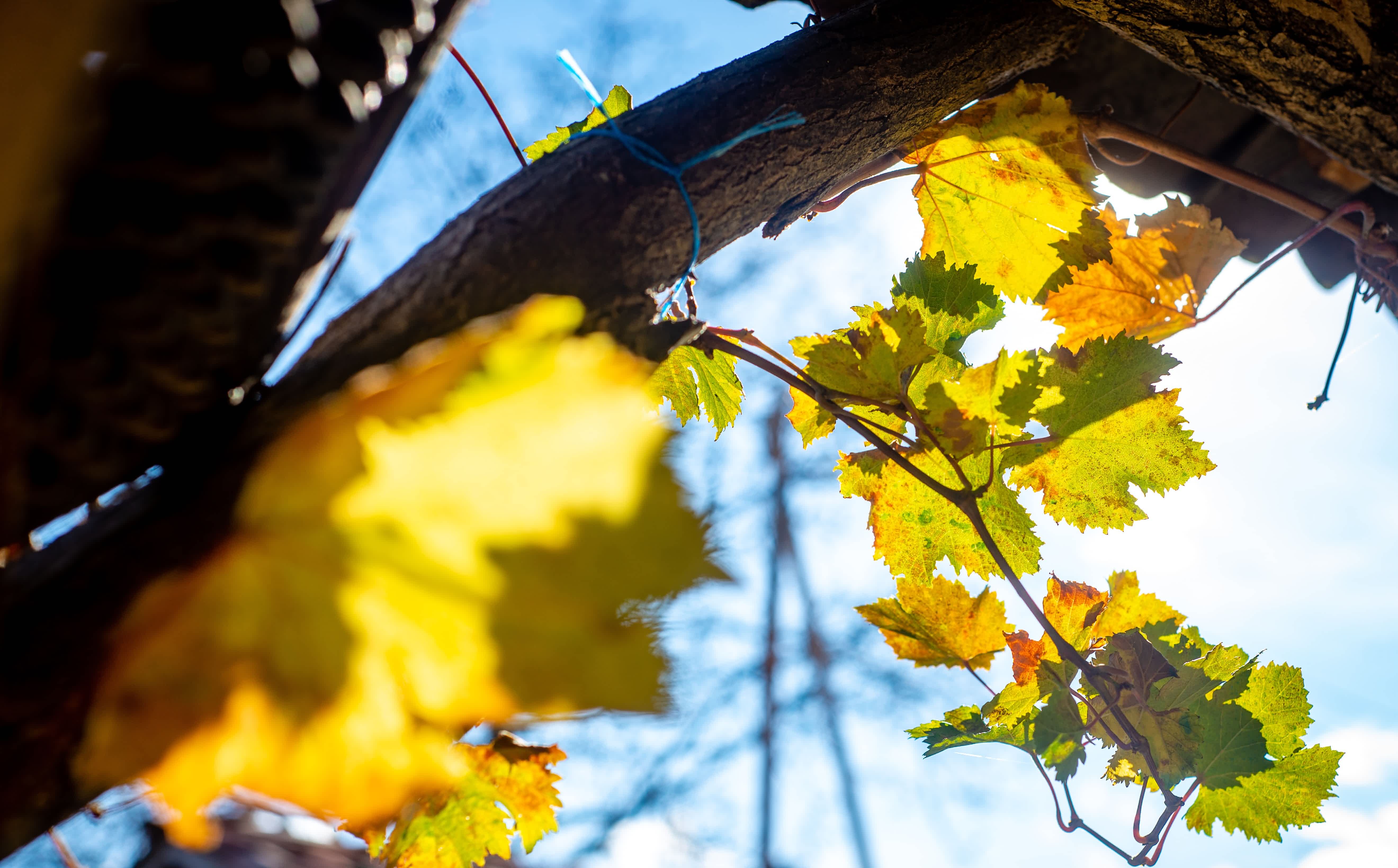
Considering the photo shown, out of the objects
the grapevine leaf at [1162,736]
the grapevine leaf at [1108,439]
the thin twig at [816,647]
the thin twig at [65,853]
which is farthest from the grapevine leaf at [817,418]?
the thin twig at [816,647]

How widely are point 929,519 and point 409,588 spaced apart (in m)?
0.54

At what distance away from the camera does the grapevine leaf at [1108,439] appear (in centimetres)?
61

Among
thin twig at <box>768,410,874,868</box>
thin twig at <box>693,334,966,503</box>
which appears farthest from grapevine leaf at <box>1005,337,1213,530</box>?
→ thin twig at <box>768,410,874,868</box>

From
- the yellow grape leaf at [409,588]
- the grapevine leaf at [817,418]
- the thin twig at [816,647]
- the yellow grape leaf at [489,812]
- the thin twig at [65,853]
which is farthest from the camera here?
the thin twig at [816,647]

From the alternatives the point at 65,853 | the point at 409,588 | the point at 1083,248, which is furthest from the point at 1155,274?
the point at 65,853

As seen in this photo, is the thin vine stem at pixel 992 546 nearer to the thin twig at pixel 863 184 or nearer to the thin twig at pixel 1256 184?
the thin twig at pixel 863 184

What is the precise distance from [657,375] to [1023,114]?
45 cm

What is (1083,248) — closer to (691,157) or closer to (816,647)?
(691,157)

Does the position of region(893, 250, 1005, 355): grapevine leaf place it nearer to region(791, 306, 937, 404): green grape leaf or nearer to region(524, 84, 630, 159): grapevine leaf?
region(791, 306, 937, 404): green grape leaf

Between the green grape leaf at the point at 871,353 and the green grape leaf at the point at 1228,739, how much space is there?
A: 43cm

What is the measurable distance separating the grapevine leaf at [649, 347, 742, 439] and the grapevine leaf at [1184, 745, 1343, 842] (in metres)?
0.60

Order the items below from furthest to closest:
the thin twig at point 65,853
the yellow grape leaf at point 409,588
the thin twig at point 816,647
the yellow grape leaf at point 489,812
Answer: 1. the thin twig at point 816,647
2. the yellow grape leaf at point 489,812
3. the thin twig at point 65,853
4. the yellow grape leaf at point 409,588

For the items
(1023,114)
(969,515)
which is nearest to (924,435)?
(969,515)

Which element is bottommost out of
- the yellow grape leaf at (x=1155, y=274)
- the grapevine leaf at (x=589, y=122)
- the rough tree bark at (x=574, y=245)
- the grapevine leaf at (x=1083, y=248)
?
the yellow grape leaf at (x=1155, y=274)
